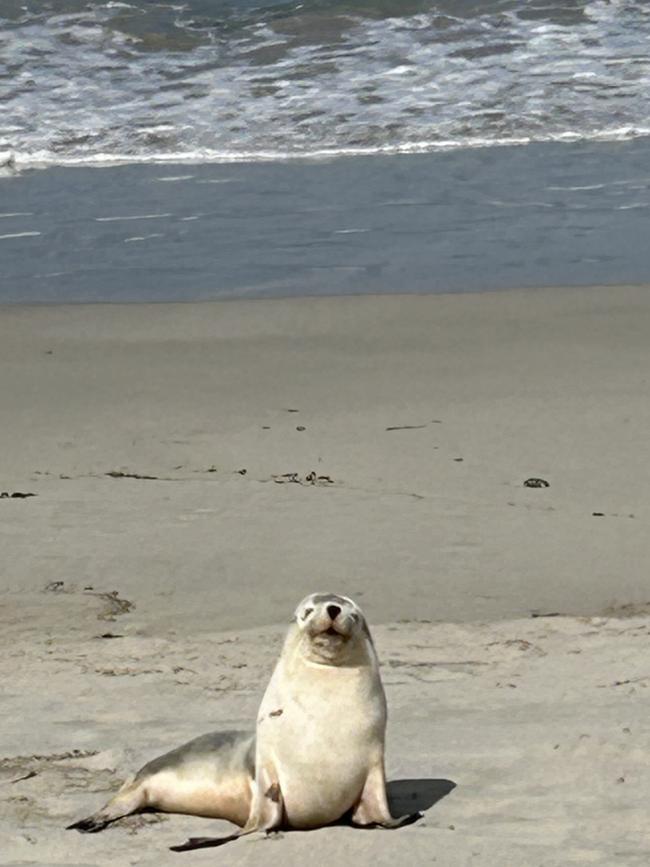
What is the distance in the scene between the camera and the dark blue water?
31.7 ft

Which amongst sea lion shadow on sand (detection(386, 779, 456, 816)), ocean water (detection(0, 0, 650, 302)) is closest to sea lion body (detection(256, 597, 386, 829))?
sea lion shadow on sand (detection(386, 779, 456, 816))

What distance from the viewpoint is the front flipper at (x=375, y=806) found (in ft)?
11.8

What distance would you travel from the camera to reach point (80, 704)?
4664mm

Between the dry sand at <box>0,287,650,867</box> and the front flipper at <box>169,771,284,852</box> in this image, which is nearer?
the front flipper at <box>169,771,284,852</box>

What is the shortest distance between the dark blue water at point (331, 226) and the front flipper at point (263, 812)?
233 inches

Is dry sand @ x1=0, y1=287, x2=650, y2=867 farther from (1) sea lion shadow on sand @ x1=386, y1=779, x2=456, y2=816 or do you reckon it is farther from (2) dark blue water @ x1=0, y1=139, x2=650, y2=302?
(2) dark blue water @ x1=0, y1=139, x2=650, y2=302

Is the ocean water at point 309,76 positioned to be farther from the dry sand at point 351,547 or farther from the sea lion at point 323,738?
the sea lion at point 323,738

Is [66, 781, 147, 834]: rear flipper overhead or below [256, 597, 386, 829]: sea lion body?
below

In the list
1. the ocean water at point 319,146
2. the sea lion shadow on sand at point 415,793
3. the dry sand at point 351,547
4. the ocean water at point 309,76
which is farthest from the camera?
the ocean water at point 309,76

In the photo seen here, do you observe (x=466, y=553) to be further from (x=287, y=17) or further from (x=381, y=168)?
(x=287, y=17)

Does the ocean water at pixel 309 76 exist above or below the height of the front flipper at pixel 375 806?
below

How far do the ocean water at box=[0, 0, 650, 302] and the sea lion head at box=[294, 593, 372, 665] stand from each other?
19.0 ft

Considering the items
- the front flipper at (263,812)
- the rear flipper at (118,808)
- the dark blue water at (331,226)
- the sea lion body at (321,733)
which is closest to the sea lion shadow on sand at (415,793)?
the sea lion body at (321,733)

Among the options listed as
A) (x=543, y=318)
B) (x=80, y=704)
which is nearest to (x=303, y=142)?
(x=543, y=318)
